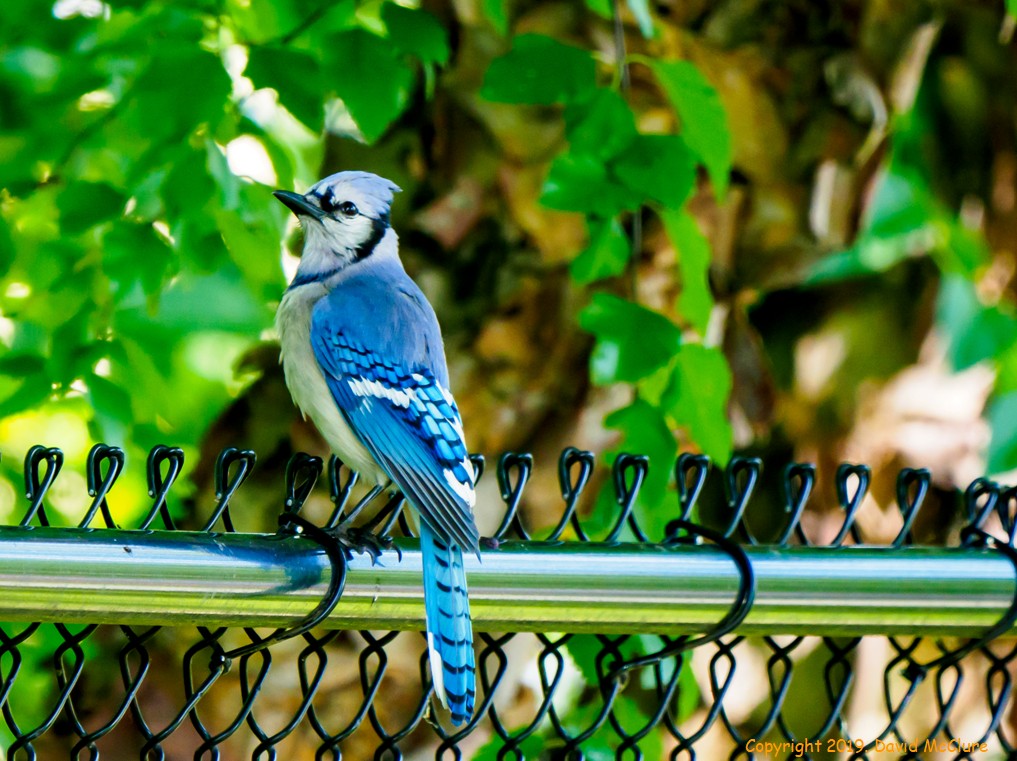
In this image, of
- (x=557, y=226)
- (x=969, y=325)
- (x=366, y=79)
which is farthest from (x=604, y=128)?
(x=969, y=325)

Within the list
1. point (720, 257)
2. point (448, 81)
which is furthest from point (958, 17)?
point (448, 81)

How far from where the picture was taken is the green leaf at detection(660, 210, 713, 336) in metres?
1.82

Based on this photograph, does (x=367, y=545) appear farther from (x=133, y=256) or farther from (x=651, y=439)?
(x=133, y=256)

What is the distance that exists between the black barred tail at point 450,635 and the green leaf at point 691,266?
0.69 metres

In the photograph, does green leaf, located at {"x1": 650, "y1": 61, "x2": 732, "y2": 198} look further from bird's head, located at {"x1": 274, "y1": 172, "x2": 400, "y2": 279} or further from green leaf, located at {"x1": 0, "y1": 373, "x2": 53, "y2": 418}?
green leaf, located at {"x1": 0, "y1": 373, "x2": 53, "y2": 418}

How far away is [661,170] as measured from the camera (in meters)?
1.68

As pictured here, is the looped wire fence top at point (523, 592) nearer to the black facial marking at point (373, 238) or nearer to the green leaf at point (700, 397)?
the green leaf at point (700, 397)

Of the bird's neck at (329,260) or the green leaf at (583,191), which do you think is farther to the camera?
the bird's neck at (329,260)

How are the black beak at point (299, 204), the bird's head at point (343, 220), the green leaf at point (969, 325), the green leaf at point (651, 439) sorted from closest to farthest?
the green leaf at point (651, 439) → the black beak at point (299, 204) → the bird's head at point (343, 220) → the green leaf at point (969, 325)

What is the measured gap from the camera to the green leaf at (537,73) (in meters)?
1.72

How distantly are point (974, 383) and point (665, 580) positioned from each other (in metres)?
2.12

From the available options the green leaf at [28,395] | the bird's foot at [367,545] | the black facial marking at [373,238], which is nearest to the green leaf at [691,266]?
the black facial marking at [373,238]

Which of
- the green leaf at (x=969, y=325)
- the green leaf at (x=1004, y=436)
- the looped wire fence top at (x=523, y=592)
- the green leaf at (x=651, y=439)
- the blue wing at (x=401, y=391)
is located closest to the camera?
the looped wire fence top at (x=523, y=592)

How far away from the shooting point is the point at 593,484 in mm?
2686
